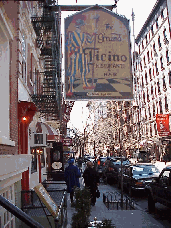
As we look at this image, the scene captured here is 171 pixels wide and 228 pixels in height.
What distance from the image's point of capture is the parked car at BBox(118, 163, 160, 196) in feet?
48.1

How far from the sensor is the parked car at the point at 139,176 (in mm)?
14672

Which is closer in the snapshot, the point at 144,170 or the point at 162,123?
Answer: the point at 144,170

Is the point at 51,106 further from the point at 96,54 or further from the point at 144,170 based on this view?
the point at 96,54

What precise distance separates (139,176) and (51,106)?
19.0 feet

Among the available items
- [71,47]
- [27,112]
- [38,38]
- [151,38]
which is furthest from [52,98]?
[151,38]

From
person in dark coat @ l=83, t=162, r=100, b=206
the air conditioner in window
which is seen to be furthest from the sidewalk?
the air conditioner in window

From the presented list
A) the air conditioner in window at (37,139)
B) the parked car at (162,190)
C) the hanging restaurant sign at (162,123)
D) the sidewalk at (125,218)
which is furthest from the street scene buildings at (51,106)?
the parked car at (162,190)

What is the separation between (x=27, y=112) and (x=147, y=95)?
155 feet

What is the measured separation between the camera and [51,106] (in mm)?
14062

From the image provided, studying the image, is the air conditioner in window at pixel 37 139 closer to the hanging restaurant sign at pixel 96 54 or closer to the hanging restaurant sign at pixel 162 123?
the hanging restaurant sign at pixel 96 54

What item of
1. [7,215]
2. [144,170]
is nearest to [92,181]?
[144,170]

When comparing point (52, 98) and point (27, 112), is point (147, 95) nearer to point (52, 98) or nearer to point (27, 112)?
point (52, 98)

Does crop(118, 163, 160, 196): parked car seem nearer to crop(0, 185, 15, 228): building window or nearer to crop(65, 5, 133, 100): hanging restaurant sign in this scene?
crop(65, 5, 133, 100): hanging restaurant sign

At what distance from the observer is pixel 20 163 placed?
5457mm
